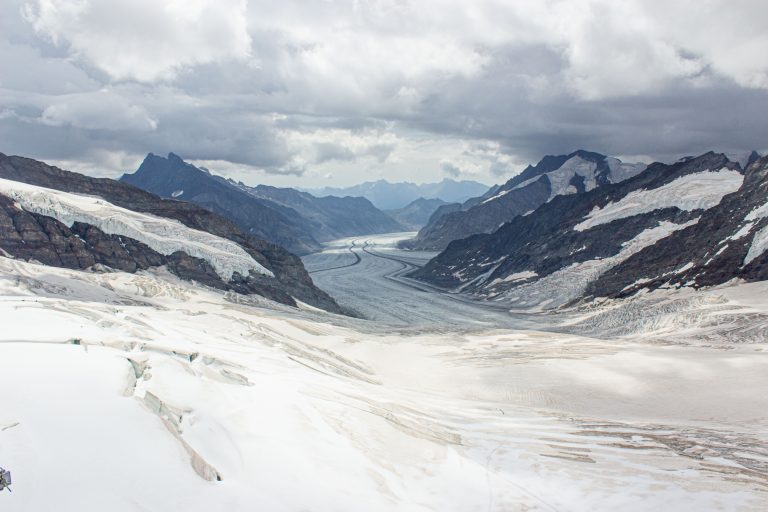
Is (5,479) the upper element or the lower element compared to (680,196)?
lower

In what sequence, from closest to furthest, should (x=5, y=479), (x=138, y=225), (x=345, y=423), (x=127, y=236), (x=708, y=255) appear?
(x=5, y=479)
(x=345, y=423)
(x=127, y=236)
(x=708, y=255)
(x=138, y=225)

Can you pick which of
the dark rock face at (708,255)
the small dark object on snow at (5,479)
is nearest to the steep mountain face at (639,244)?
the dark rock face at (708,255)

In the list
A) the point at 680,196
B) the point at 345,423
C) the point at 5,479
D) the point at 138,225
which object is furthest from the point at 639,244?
the point at 5,479

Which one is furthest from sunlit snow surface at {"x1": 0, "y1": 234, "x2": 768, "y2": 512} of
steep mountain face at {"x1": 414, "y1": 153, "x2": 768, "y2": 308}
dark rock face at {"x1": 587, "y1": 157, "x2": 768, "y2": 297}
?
steep mountain face at {"x1": 414, "y1": 153, "x2": 768, "y2": 308}

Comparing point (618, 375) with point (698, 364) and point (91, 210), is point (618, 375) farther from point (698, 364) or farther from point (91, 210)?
point (91, 210)

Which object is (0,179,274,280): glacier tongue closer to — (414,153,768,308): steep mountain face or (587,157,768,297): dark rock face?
(414,153,768,308): steep mountain face

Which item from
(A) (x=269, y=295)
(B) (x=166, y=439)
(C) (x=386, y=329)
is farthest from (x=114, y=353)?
(A) (x=269, y=295)

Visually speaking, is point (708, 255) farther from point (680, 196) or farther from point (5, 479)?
point (5, 479)
